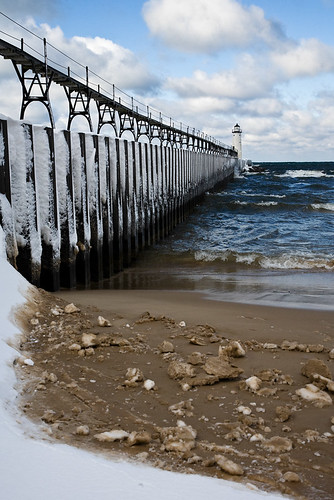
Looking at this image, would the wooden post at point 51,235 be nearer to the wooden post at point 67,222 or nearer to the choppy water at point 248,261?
the wooden post at point 67,222

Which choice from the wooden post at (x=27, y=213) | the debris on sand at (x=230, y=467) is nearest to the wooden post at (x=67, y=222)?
the wooden post at (x=27, y=213)

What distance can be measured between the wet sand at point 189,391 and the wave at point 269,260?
734 centimetres

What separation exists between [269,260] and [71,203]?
6.92 meters

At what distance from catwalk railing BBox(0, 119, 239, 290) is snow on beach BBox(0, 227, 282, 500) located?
15.7ft

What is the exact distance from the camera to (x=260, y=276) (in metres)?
12.1

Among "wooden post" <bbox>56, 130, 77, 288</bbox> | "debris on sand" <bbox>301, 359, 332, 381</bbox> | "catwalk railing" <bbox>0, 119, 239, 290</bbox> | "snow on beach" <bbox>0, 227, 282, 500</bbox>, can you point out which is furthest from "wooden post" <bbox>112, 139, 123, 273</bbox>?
"snow on beach" <bbox>0, 227, 282, 500</bbox>

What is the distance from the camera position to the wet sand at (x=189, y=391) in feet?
9.13

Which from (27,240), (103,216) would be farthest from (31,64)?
(27,240)

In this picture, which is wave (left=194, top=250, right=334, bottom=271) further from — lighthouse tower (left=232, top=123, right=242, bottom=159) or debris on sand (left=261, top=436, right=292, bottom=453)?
lighthouse tower (left=232, top=123, right=242, bottom=159)

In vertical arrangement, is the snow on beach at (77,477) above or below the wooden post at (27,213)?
below

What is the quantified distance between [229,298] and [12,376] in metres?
5.83

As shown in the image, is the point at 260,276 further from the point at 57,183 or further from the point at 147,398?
the point at 147,398

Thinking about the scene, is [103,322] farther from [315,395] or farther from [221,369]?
[315,395]

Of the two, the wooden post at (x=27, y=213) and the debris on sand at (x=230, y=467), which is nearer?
the debris on sand at (x=230, y=467)
